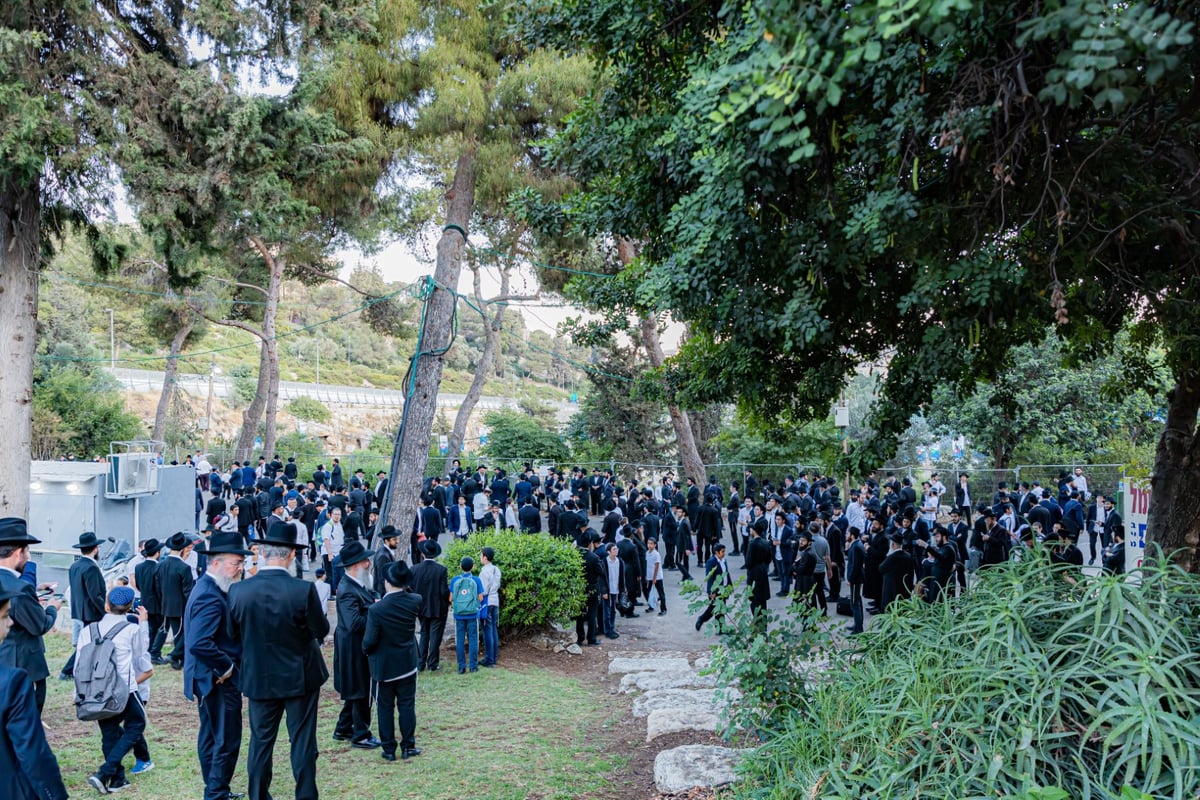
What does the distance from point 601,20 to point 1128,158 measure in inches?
149

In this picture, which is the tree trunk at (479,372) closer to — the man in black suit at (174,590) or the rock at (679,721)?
the man in black suit at (174,590)

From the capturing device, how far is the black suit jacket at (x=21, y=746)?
10.6 feet

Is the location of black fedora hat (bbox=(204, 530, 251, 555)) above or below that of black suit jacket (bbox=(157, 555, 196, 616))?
above

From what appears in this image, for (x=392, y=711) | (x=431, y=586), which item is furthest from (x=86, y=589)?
(x=431, y=586)

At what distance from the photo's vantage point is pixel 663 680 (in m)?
9.02

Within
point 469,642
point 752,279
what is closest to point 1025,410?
point 469,642

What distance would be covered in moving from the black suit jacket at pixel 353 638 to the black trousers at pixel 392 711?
42cm

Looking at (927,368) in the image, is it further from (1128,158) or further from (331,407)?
(331,407)

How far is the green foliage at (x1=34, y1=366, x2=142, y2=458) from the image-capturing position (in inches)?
1105

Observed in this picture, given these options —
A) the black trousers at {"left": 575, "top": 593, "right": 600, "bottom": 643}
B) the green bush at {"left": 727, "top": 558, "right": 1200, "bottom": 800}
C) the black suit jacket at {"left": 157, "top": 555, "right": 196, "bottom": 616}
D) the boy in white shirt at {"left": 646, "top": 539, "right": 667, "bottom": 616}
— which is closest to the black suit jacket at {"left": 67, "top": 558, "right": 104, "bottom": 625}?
the black suit jacket at {"left": 157, "top": 555, "right": 196, "bottom": 616}

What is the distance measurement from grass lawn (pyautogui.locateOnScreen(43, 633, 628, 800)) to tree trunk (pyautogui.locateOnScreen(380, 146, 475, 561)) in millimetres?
3748

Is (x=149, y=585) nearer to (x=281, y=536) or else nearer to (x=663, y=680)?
(x=281, y=536)

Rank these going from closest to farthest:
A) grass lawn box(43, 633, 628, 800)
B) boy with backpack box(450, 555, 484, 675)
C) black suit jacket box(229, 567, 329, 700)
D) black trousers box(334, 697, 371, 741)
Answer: black suit jacket box(229, 567, 329, 700) < grass lawn box(43, 633, 628, 800) < black trousers box(334, 697, 371, 741) < boy with backpack box(450, 555, 484, 675)

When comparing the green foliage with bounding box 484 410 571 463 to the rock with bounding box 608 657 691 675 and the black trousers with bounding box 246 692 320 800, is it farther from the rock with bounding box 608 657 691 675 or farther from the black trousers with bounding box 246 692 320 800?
the black trousers with bounding box 246 692 320 800
